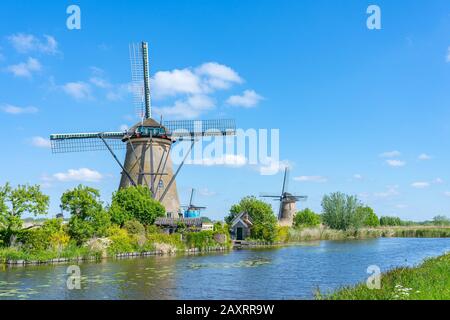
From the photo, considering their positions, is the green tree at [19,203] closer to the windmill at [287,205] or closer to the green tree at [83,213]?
the green tree at [83,213]

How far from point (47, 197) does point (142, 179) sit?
15638 mm

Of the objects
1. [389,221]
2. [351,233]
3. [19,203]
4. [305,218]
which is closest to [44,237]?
[19,203]

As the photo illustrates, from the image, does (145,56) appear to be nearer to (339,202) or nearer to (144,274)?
(144,274)

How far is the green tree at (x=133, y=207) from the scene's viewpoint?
131ft

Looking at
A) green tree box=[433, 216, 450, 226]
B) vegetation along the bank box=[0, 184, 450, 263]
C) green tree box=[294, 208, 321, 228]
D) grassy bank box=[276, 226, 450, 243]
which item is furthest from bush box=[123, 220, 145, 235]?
green tree box=[433, 216, 450, 226]

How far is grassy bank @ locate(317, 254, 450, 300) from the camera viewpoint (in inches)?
510

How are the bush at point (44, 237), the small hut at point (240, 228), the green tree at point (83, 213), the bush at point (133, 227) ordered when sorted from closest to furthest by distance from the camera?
1. the bush at point (44, 237)
2. the green tree at point (83, 213)
3. the bush at point (133, 227)
4. the small hut at point (240, 228)

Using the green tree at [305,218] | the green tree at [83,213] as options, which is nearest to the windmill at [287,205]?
the green tree at [305,218]

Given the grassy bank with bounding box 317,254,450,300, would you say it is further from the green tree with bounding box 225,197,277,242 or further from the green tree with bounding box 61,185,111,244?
the green tree with bounding box 225,197,277,242

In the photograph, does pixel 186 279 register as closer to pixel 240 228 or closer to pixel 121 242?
pixel 121 242

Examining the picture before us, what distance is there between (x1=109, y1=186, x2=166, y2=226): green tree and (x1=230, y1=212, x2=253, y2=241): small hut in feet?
41.6

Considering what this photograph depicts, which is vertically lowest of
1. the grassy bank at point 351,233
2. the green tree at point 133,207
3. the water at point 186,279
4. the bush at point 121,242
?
the grassy bank at point 351,233

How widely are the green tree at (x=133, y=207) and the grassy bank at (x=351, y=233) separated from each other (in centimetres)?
1855

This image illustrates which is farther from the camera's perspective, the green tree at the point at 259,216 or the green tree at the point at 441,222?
the green tree at the point at 441,222
